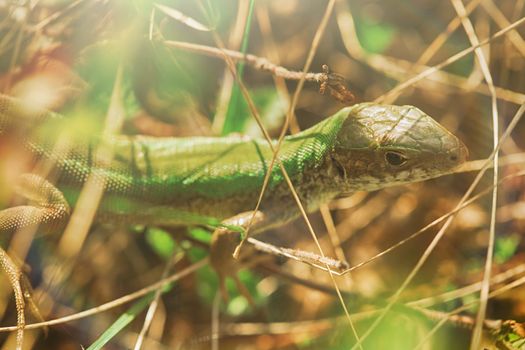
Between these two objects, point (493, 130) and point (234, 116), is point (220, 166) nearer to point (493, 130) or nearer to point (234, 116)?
point (234, 116)

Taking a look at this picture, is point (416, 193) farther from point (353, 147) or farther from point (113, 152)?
point (113, 152)

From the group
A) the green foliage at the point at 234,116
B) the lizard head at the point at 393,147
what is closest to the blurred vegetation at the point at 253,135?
the green foliage at the point at 234,116

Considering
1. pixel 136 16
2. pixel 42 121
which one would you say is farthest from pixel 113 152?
pixel 136 16

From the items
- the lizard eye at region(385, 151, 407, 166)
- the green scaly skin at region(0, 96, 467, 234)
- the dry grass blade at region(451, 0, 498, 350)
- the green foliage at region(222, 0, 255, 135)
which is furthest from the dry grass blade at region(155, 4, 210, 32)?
the dry grass blade at region(451, 0, 498, 350)

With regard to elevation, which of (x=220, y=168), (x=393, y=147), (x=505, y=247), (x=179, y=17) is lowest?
(x=505, y=247)

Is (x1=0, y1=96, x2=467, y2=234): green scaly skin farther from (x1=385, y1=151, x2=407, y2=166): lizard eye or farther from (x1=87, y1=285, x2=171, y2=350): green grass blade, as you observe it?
(x1=87, y1=285, x2=171, y2=350): green grass blade

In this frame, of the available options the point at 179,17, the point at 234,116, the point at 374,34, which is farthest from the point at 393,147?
the point at 374,34

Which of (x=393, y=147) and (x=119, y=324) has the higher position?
(x=393, y=147)
